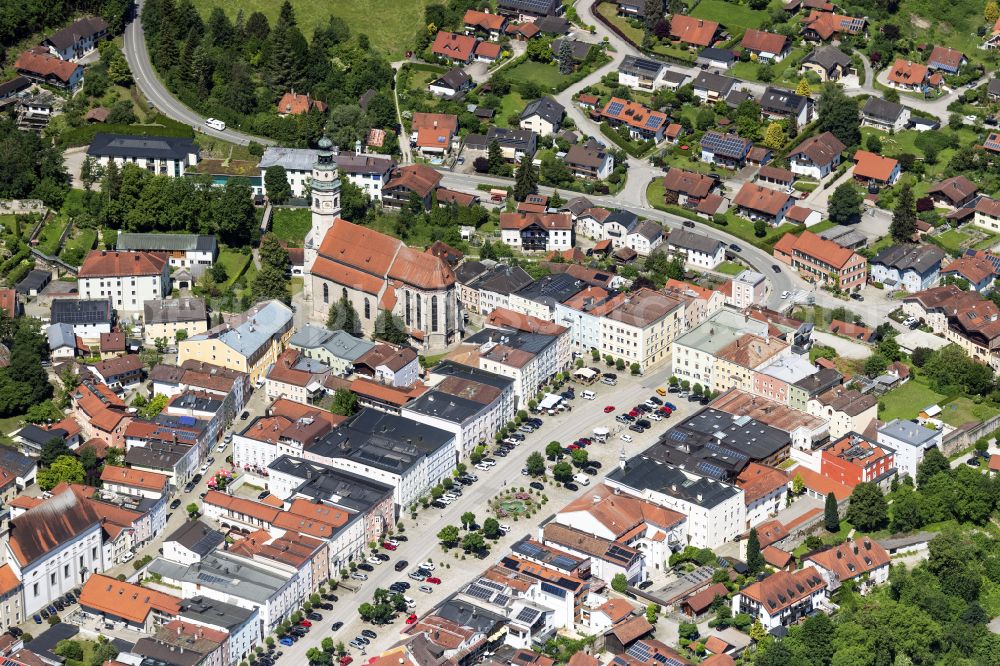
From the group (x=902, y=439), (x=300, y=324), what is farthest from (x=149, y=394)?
(x=902, y=439)

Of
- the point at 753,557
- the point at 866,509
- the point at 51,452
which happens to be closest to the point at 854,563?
the point at 866,509

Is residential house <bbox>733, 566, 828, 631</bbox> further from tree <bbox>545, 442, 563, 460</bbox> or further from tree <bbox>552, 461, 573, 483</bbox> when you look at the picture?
tree <bbox>545, 442, 563, 460</bbox>

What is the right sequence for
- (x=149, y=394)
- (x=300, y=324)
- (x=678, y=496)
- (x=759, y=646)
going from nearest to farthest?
(x=759, y=646) → (x=678, y=496) → (x=149, y=394) → (x=300, y=324)

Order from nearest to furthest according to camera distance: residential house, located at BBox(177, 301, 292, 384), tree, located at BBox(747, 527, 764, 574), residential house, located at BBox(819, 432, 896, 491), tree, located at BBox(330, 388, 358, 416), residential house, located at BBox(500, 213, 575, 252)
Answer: tree, located at BBox(747, 527, 764, 574) → residential house, located at BBox(819, 432, 896, 491) → tree, located at BBox(330, 388, 358, 416) → residential house, located at BBox(177, 301, 292, 384) → residential house, located at BBox(500, 213, 575, 252)

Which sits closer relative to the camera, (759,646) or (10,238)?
(759,646)

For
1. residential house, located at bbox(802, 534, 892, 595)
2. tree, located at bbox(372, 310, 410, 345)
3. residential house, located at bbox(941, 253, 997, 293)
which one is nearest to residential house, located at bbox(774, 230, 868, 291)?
residential house, located at bbox(941, 253, 997, 293)

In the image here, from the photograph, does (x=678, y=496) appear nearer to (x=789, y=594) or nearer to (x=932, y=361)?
(x=789, y=594)
